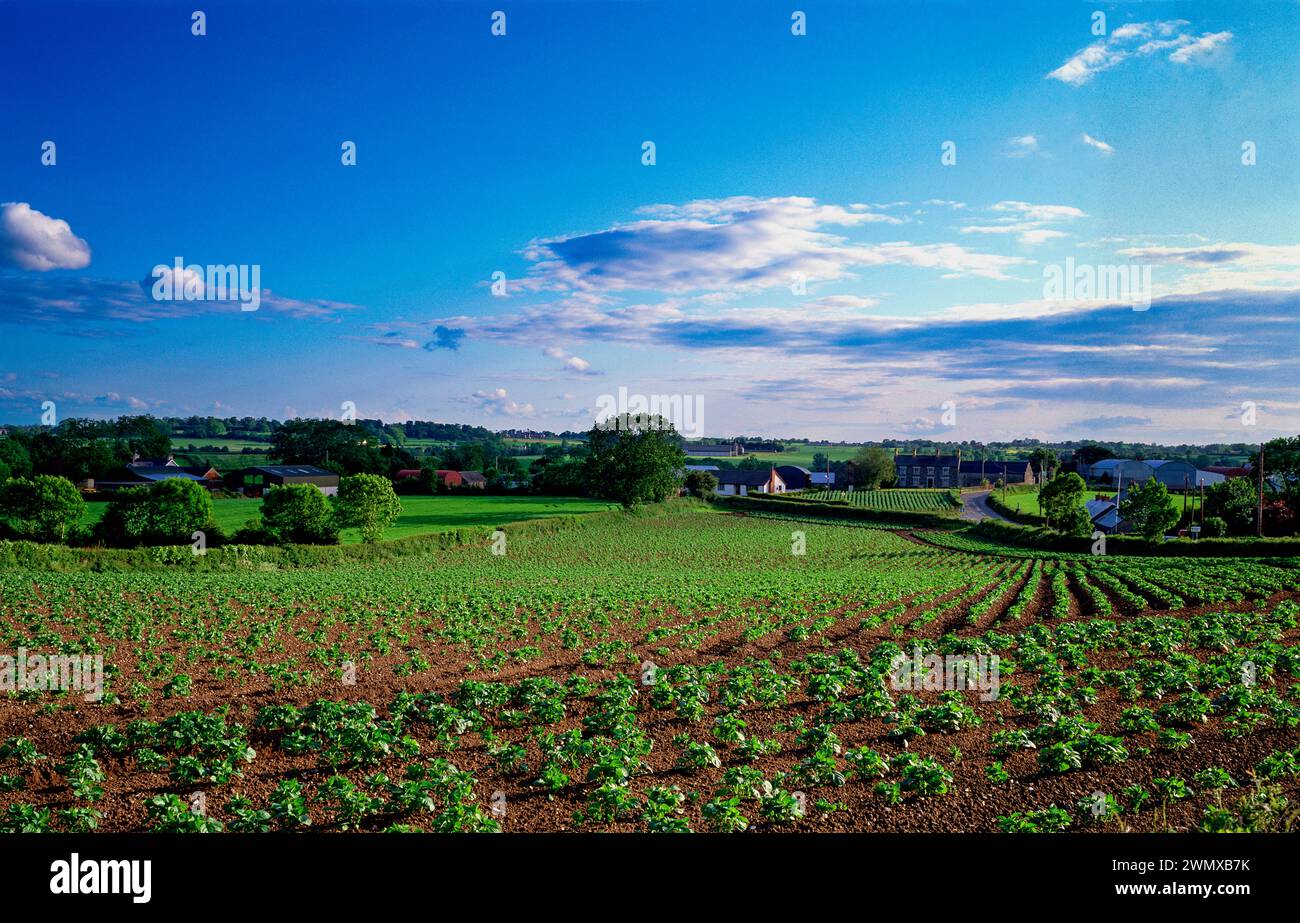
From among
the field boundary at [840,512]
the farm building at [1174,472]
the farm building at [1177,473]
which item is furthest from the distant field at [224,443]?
the farm building at [1177,473]

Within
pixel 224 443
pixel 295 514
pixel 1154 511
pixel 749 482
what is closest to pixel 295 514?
pixel 295 514

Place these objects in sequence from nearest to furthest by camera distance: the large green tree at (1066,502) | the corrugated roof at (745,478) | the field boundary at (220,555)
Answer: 1. the field boundary at (220,555)
2. the large green tree at (1066,502)
3. the corrugated roof at (745,478)

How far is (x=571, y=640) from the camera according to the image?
20.1 m

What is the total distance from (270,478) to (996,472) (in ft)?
375

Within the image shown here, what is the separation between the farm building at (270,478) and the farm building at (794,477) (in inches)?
2717

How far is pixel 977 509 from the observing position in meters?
90.6

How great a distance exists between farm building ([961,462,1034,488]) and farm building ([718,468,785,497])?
3618 cm

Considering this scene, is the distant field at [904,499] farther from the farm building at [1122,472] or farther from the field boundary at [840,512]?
the farm building at [1122,472]

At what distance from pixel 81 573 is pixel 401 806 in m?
37.0

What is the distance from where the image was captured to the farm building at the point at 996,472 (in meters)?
134

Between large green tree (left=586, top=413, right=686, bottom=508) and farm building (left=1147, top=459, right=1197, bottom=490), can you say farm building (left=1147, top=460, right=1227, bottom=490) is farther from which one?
large green tree (left=586, top=413, right=686, bottom=508)

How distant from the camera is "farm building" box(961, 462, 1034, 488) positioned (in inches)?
5276

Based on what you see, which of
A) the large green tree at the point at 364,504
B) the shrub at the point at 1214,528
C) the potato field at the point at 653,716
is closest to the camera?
the potato field at the point at 653,716
